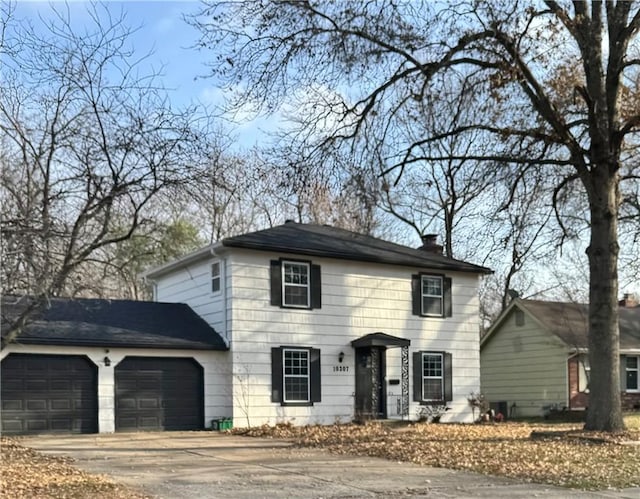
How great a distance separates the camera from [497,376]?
32.4 metres

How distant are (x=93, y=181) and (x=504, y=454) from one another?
328 inches

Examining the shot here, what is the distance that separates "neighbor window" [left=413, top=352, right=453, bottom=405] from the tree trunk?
25.1ft

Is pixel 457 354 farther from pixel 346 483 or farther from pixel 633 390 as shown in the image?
pixel 346 483

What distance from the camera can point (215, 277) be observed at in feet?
69.1

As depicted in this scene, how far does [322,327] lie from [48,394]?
7655 mm

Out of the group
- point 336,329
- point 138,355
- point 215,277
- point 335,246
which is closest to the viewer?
point 138,355

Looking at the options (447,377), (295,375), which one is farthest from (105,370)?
(447,377)

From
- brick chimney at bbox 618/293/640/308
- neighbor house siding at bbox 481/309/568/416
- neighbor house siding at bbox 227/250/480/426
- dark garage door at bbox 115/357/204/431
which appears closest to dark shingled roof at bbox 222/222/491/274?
neighbor house siding at bbox 227/250/480/426

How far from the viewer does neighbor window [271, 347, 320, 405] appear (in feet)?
67.8

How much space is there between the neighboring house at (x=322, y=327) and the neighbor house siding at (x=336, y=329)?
0.03 meters

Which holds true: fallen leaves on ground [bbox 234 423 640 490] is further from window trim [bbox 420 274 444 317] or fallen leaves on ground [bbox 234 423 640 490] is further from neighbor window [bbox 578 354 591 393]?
neighbor window [bbox 578 354 591 393]

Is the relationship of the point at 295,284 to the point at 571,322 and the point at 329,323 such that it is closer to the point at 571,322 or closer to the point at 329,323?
the point at 329,323

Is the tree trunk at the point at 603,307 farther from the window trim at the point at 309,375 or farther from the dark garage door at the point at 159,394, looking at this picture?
the dark garage door at the point at 159,394

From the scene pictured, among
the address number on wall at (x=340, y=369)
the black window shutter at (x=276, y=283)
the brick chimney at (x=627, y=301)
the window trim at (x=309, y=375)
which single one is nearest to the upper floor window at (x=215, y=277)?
the black window shutter at (x=276, y=283)
